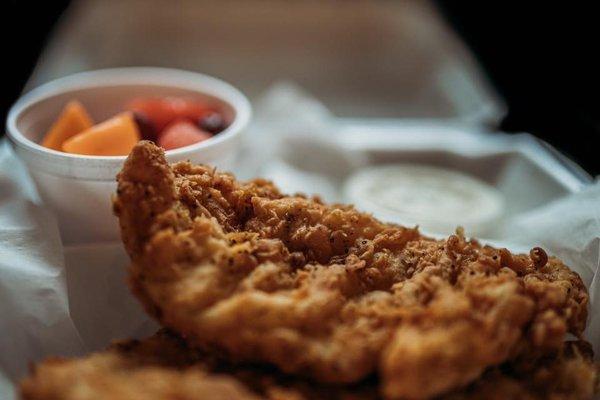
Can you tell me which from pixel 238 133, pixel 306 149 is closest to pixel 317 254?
pixel 238 133

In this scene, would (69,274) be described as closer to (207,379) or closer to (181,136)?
(181,136)

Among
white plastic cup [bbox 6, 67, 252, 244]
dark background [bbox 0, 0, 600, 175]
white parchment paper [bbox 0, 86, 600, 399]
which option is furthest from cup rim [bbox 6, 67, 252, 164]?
dark background [bbox 0, 0, 600, 175]

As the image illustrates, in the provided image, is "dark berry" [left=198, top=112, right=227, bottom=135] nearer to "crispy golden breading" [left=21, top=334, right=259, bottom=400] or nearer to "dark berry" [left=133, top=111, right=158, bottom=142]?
"dark berry" [left=133, top=111, right=158, bottom=142]

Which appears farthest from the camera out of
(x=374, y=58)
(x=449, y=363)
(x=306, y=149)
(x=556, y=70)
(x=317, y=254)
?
(x=374, y=58)

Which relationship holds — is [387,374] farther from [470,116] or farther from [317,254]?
[470,116]

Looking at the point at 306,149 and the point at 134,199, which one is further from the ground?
the point at 134,199
